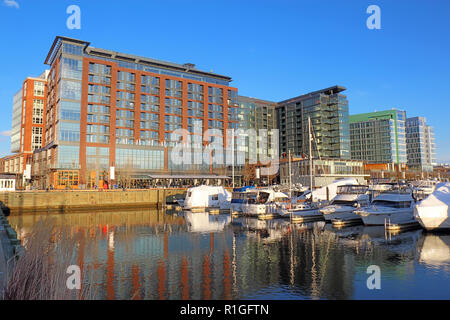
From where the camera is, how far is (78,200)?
6725cm

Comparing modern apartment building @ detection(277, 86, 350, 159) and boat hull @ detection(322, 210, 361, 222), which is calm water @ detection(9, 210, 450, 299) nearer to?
boat hull @ detection(322, 210, 361, 222)

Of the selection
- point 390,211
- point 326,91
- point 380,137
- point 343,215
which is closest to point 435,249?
point 390,211

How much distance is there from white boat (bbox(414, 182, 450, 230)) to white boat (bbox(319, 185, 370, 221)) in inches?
290

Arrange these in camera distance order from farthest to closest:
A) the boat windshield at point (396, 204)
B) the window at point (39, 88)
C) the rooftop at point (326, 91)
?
the rooftop at point (326, 91) → the window at point (39, 88) → the boat windshield at point (396, 204)

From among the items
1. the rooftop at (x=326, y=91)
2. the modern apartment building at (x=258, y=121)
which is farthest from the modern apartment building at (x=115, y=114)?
the rooftop at (x=326, y=91)

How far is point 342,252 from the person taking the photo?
26438 mm

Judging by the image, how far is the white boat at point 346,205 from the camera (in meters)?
41.4

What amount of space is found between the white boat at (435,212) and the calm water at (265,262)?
4.29 ft

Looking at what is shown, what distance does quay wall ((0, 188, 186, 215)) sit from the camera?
6147 cm

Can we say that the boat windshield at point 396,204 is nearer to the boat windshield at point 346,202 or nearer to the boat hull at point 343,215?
the boat hull at point 343,215

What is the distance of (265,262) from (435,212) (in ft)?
68.9

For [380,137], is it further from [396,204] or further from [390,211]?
[390,211]
